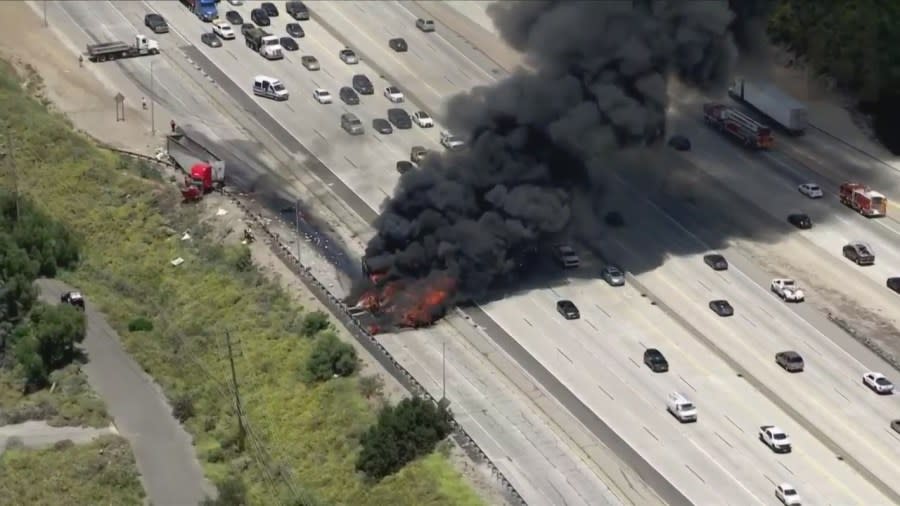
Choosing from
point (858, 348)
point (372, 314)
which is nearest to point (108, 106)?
point (372, 314)

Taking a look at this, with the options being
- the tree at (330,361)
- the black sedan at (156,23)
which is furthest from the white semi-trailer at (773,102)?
the black sedan at (156,23)

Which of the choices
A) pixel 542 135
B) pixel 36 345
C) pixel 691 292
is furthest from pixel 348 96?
pixel 36 345

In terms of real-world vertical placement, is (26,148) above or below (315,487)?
below

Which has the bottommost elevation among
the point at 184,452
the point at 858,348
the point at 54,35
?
the point at 54,35

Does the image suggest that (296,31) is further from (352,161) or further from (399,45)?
(352,161)

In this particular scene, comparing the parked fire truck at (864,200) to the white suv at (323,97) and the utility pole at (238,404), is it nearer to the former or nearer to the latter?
the white suv at (323,97)

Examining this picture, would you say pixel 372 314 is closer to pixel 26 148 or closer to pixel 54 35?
pixel 26 148
